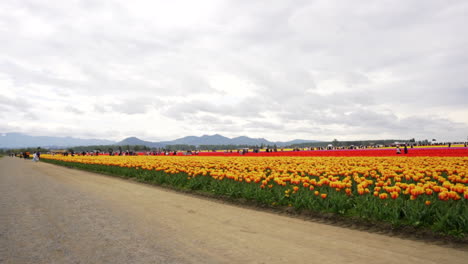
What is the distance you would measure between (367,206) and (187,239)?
5252mm

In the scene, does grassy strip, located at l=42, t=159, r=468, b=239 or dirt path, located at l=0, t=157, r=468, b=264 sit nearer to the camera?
dirt path, located at l=0, t=157, r=468, b=264

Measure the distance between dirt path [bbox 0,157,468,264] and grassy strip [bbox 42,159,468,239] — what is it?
2.60ft

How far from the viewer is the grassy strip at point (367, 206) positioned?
7.59 meters

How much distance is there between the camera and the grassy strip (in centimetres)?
759

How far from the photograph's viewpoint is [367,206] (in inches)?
367

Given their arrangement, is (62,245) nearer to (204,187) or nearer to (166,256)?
(166,256)

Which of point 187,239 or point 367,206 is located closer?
point 187,239

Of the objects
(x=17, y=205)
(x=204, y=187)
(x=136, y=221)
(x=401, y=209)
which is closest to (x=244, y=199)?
(x=204, y=187)

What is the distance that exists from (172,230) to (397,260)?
5231 mm

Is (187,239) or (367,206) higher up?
(367,206)

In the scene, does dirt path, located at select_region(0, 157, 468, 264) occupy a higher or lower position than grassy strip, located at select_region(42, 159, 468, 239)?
lower

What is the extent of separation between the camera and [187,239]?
24.7 feet

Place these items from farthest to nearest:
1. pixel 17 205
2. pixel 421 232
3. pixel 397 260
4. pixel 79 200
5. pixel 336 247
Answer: pixel 79 200 < pixel 17 205 < pixel 421 232 < pixel 336 247 < pixel 397 260

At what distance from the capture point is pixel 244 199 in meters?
13.3
